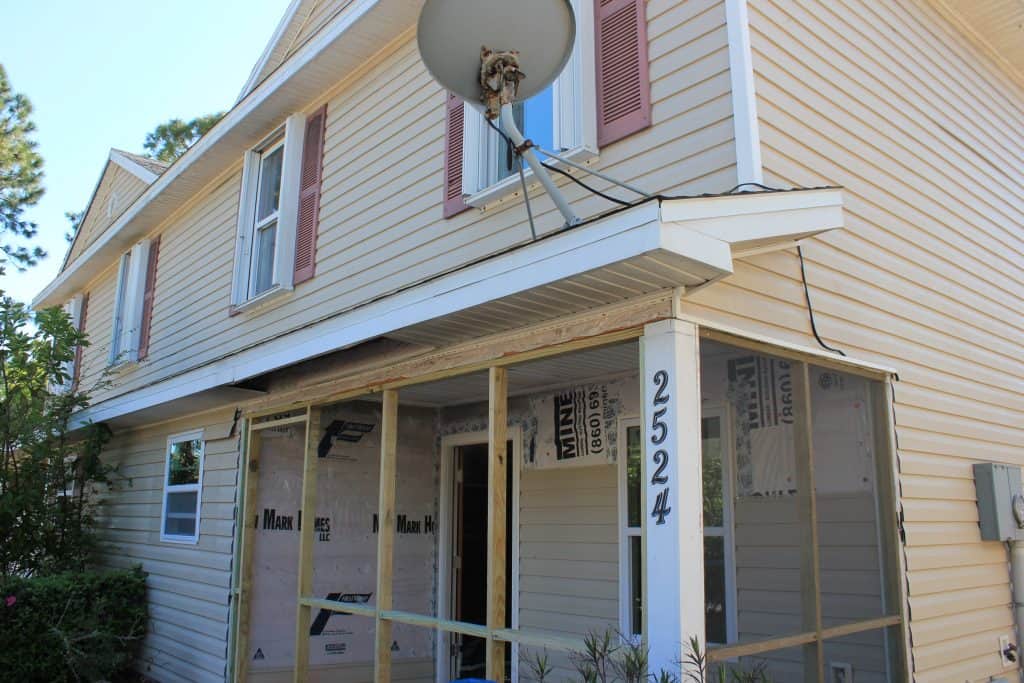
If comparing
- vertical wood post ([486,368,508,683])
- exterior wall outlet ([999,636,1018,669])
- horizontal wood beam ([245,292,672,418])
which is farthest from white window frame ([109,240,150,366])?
exterior wall outlet ([999,636,1018,669])

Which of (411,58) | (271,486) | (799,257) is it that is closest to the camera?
(799,257)

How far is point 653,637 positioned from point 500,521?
121 cm

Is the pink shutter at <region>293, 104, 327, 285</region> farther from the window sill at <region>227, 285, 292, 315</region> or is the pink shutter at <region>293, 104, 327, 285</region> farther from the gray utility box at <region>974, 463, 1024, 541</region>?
the gray utility box at <region>974, 463, 1024, 541</region>

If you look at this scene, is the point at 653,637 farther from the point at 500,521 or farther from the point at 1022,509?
the point at 1022,509

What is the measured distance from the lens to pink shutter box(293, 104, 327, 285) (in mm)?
8008

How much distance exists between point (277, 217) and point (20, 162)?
60.6 feet

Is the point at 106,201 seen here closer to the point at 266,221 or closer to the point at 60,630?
the point at 266,221

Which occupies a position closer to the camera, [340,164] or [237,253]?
[340,164]

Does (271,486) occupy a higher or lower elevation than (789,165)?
lower

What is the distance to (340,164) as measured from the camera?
25.9ft

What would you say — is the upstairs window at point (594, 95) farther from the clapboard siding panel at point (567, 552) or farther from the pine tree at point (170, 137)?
the pine tree at point (170, 137)

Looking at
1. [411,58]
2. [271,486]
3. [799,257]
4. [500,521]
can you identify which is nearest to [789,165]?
[799,257]

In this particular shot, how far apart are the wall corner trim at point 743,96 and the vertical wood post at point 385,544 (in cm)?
283

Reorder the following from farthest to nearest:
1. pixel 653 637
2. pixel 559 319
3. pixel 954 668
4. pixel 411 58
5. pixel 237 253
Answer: pixel 237 253 < pixel 411 58 < pixel 954 668 < pixel 559 319 < pixel 653 637
